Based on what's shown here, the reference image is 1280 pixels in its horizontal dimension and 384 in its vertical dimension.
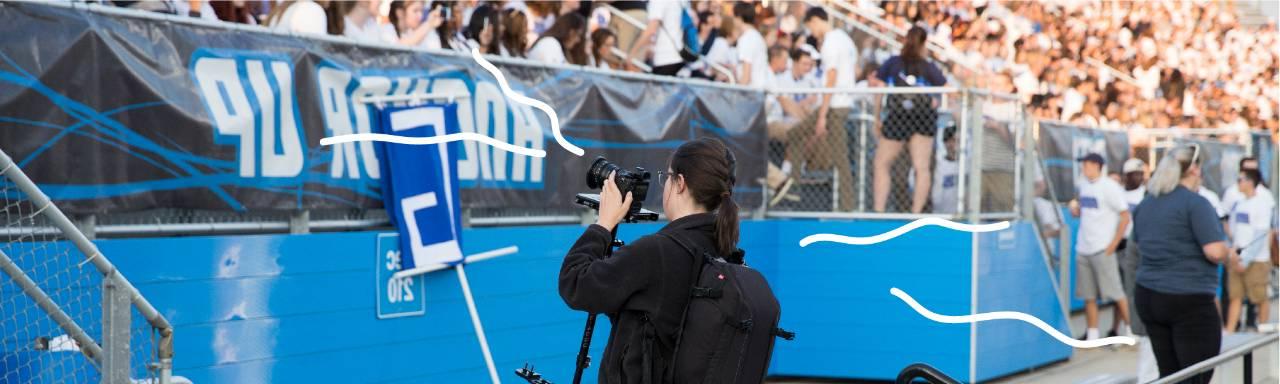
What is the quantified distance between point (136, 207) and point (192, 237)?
0.31 metres

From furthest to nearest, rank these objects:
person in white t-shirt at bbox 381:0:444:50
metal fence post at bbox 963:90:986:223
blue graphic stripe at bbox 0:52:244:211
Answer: metal fence post at bbox 963:90:986:223 → person in white t-shirt at bbox 381:0:444:50 → blue graphic stripe at bbox 0:52:244:211

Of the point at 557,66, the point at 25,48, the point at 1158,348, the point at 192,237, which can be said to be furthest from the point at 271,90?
the point at 1158,348

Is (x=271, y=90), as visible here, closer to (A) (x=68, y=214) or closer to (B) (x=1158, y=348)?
(A) (x=68, y=214)

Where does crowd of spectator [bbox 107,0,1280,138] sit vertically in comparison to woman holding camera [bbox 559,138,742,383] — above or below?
above

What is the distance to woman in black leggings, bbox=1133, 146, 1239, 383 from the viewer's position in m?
7.95

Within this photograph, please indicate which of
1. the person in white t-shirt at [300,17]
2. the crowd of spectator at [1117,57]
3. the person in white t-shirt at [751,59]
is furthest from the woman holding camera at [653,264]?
the crowd of spectator at [1117,57]

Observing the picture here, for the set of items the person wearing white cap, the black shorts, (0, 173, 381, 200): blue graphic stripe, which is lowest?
the person wearing white cap

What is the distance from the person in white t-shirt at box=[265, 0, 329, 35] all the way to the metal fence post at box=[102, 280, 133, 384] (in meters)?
3.03

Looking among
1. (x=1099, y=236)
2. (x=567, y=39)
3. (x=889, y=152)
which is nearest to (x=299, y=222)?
(x=567, y=39)

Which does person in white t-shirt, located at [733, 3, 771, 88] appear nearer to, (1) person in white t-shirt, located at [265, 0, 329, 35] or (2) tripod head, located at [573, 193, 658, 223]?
(1) person in white t-shirt, located at [265, 0, 329, 35]

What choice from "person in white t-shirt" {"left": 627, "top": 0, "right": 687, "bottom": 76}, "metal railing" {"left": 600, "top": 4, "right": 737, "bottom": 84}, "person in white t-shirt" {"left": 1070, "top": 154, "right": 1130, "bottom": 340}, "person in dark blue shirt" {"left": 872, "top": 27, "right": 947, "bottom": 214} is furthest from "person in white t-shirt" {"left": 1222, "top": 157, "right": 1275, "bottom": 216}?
"person in white t-shirt" {"left": 627, "top": 0, "right": 687, "bottom": 76}

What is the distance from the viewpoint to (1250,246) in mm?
13688

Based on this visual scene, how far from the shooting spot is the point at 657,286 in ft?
13.3

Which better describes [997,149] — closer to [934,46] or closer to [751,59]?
[751,59]
